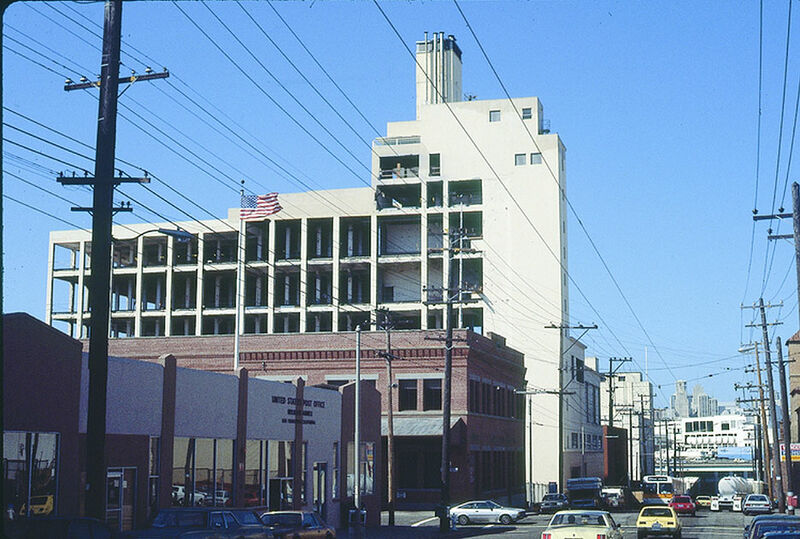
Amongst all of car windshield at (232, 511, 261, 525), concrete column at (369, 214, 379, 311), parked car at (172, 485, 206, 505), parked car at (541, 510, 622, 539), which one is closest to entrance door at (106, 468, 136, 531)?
parked car at (172, 485, 206, 505)

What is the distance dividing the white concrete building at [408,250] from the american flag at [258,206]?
113ft

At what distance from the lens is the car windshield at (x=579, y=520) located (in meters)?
26.2

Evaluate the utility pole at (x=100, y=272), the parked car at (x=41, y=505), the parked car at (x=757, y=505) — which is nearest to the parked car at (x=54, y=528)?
the utility pole at (x=100, y=272)

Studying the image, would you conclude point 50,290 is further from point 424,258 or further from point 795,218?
point 795,218

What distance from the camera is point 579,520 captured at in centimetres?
2639

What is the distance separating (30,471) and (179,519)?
15.6 feet

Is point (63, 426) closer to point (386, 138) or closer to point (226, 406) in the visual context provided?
point (226, 406)

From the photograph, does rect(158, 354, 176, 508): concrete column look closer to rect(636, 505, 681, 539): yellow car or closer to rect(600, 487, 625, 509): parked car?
rect(636, 505, 681, 539): yellow car

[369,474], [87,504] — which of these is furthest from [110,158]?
[369,474]

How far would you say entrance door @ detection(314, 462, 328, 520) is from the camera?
46.4 m

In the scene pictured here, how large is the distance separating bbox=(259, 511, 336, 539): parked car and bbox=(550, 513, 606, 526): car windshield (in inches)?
309

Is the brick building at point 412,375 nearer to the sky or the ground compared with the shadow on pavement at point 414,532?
nearer to the sky

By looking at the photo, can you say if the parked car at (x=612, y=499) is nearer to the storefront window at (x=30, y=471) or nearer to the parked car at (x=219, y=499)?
the parked car at (x=219, y=499)

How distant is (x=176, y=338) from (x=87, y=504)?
173 feet
